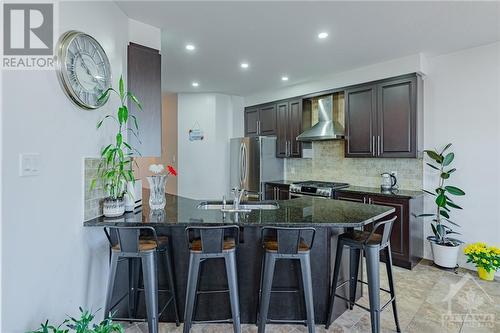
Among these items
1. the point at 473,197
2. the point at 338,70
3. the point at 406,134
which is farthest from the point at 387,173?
the point at 338,70

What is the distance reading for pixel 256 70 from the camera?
424cm

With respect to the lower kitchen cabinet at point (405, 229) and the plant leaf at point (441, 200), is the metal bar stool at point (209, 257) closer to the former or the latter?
the lower kitchen cabinet at point (405, 229)

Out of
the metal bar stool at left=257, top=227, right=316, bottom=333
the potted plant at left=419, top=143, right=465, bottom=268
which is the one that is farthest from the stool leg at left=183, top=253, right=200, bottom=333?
the potted plant at left=419, top=143, right=465, bottom=268

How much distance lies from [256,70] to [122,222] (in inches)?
120

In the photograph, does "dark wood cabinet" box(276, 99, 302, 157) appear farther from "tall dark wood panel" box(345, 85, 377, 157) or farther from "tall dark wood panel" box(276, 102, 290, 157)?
"tall dark wood panel" box(345, 85, 377, 157)

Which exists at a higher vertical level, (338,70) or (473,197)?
(338,70)

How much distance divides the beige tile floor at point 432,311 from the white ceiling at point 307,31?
2.60m

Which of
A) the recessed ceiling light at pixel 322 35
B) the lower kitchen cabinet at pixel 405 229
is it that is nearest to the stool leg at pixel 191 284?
the recessed ceiling light at pixel 322 35

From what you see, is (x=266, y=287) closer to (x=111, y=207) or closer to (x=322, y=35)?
(x=111, y=207)

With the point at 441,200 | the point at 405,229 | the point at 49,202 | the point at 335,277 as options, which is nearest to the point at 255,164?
the point at 405,229

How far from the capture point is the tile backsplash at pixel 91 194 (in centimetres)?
206

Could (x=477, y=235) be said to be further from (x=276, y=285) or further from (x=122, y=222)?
(x=122, y=222)

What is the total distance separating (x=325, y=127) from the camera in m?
4.50

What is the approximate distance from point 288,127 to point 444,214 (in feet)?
8.86
